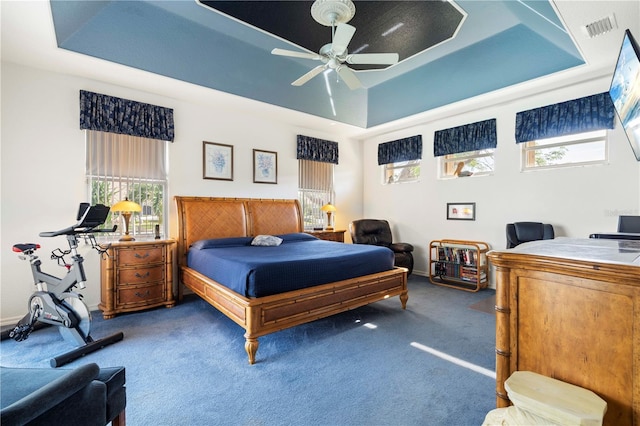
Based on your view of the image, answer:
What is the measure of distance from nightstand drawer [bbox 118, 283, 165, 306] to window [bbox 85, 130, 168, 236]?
86 centimetres

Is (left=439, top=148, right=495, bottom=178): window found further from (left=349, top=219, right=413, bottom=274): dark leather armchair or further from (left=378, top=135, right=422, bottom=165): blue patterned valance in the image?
(left=349, top=219, right=413, bottom=274): dark leather armchair

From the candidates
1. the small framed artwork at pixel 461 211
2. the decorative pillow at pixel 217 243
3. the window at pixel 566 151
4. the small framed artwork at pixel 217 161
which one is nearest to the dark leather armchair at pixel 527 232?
the small framed artwork at pixel 461 211

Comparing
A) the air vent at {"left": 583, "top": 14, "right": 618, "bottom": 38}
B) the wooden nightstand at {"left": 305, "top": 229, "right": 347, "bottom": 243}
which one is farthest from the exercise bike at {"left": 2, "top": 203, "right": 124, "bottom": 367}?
the air vent at {"left": 583, "top": 14, "right": 618, "bottom": 38}

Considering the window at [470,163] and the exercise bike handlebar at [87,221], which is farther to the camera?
the window at [470,163]

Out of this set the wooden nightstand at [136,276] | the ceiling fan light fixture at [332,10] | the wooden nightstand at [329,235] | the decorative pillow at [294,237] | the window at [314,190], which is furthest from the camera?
the window at [314,190]

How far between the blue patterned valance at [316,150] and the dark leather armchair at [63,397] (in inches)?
191

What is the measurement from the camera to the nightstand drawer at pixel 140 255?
11.5ft

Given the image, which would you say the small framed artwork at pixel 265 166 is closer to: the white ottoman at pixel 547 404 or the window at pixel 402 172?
the window at pixel 402 172

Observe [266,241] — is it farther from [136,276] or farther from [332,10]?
[332,10]

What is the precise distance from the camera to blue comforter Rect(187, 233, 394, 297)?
2.64 meters

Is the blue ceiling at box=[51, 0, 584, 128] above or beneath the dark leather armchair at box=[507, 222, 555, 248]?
above

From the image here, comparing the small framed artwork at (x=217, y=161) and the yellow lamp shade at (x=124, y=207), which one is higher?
the small framed artwork at (x=217, y=161)

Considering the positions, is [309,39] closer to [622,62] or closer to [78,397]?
[622,62]

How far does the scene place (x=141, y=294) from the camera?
3645 mm
